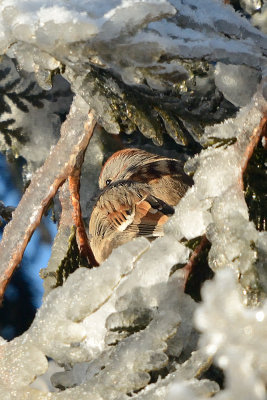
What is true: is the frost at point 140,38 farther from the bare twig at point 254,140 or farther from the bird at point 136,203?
the bird at point 136,203

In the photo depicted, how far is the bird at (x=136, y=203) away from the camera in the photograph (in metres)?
0.61

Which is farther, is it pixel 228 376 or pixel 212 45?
pixel 212 45

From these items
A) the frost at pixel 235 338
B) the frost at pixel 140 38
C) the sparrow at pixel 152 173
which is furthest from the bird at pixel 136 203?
the frost at pixel 235 338

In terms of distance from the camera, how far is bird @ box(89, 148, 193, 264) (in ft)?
2.01

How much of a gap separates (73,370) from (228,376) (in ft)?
0.48

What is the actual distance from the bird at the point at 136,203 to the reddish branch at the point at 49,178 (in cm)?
6

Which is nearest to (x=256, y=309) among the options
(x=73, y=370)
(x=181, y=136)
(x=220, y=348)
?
(x=220, y=348)

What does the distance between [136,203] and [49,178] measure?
0.10 metres

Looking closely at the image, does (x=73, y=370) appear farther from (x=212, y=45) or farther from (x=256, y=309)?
(x=212, y=45)

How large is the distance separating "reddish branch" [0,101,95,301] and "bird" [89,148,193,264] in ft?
0.20

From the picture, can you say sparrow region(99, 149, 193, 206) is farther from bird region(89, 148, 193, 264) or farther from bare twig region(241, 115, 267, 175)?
bare twig region(241, 115, 267, 175)

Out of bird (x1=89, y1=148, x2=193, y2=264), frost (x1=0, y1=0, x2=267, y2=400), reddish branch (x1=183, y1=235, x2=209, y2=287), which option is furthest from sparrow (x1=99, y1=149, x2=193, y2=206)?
reddish branch (x1=183, y1=235, x2=209, y2=287)

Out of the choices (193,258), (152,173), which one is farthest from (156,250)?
(152,173)

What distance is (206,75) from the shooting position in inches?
22.6
